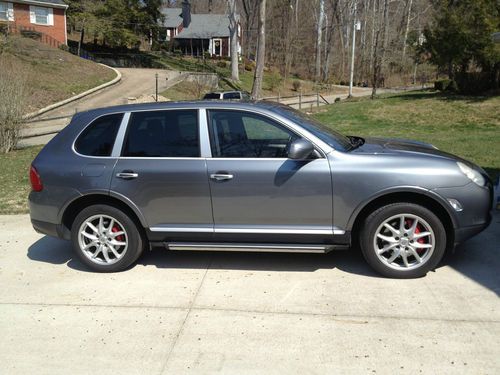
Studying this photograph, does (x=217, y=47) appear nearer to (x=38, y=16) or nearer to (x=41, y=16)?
(x=41, y=16)

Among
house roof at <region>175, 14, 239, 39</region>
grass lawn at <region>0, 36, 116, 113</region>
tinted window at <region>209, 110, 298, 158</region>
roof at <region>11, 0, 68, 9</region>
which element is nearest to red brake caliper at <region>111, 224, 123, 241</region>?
tinted window at <region>209, 110, 298, 158</region>

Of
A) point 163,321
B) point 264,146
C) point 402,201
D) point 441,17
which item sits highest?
point 441,17

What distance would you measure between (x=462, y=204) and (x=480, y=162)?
5.92 metres

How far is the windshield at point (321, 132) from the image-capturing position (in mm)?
4758

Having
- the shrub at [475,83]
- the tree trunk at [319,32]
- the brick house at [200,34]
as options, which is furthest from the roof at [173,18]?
the shrub at [475,83]

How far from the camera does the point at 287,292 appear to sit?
445 cm

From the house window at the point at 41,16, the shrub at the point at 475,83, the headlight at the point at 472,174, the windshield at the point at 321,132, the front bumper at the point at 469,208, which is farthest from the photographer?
the house window at the point at 41,16

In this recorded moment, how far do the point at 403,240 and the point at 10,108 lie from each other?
36.0ft

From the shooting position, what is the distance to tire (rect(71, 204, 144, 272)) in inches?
194

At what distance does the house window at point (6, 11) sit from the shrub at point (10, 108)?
3279cm

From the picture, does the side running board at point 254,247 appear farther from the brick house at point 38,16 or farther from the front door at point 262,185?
the brick house at point 38,16

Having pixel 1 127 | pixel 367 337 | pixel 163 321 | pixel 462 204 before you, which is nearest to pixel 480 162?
pixel 462 204

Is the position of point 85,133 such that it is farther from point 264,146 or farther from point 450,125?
point 450,125

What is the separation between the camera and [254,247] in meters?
4.71
